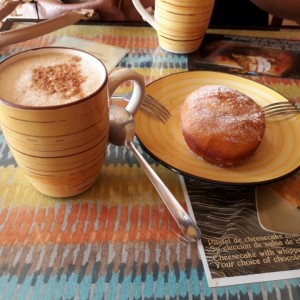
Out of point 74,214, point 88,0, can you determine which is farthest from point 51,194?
point 88,0

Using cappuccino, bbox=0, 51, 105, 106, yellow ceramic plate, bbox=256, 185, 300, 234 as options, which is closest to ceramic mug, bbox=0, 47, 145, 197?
cappuccino, bbox=0, 51, 105, 106

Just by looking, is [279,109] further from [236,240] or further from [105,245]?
[105,245]

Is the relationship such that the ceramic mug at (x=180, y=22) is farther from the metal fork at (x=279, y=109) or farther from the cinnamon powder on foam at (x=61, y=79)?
the cinnamon powder on foam at (x=61, y=79)

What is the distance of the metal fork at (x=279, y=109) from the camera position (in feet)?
2.08

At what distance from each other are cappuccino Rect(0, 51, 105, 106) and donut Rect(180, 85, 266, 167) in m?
0.19

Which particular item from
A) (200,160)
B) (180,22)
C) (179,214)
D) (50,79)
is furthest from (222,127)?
(180,22)

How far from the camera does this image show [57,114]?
0.37 metres

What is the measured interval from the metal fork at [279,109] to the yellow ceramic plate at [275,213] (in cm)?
18

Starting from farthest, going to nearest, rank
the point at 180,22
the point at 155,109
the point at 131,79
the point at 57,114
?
the point at 180,22 < the point at 155,109 < the point at 131,79 < the point at 57,114

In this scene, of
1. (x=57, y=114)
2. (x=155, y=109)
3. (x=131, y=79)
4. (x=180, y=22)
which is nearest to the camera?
(x=57, y=114)

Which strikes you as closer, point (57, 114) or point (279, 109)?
point (57, 114)

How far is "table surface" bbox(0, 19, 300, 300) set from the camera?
0.39 meters

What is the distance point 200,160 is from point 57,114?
259 millimetres

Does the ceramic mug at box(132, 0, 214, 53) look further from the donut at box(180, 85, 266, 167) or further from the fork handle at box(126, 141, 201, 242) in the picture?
the fork handle at box(126, 141, 201, 242)
